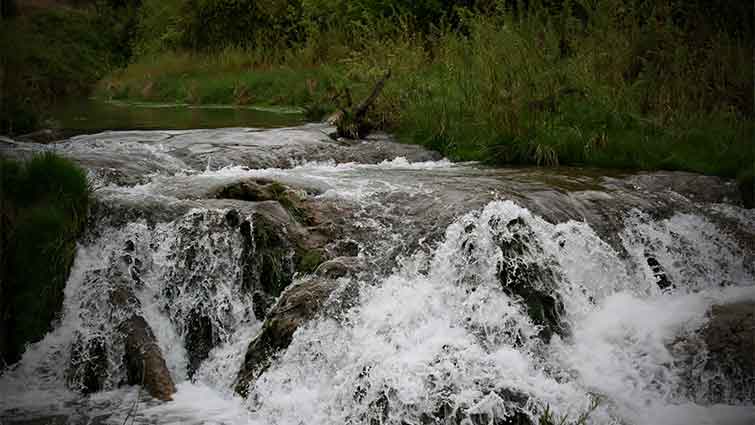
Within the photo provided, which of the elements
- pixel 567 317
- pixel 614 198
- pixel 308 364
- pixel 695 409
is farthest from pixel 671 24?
pixel 308 364

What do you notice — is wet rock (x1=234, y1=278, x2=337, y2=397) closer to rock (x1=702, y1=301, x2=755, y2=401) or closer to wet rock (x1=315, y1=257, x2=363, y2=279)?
wet rock (x1=315, y1=257, x2=363, y2=279)

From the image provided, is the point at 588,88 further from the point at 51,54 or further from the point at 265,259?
the point at 51,54

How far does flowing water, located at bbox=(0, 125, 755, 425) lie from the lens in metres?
4.37

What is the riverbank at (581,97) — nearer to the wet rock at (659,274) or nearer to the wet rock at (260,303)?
the wet rock at (659,274)

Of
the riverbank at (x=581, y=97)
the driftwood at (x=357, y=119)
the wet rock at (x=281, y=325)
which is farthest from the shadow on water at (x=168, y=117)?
the wet rock at (x=281, y=325)

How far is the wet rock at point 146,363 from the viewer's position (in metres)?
4.75

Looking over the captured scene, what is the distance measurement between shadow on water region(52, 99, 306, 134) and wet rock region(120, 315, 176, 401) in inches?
255

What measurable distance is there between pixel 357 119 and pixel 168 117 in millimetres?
5785

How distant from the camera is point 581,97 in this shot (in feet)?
28.3

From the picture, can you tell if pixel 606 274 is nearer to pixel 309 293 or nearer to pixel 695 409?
pixel 695 409

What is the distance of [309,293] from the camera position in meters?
5.05

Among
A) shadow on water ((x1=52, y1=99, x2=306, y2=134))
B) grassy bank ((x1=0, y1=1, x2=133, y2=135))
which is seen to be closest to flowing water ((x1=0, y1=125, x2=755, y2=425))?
grassy bank ((x1=0, y1=1, x2=133, y2=135))

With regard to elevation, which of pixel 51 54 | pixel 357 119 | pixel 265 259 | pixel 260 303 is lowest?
pixel 260 303

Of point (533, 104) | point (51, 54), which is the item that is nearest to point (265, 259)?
point (533, 104)
